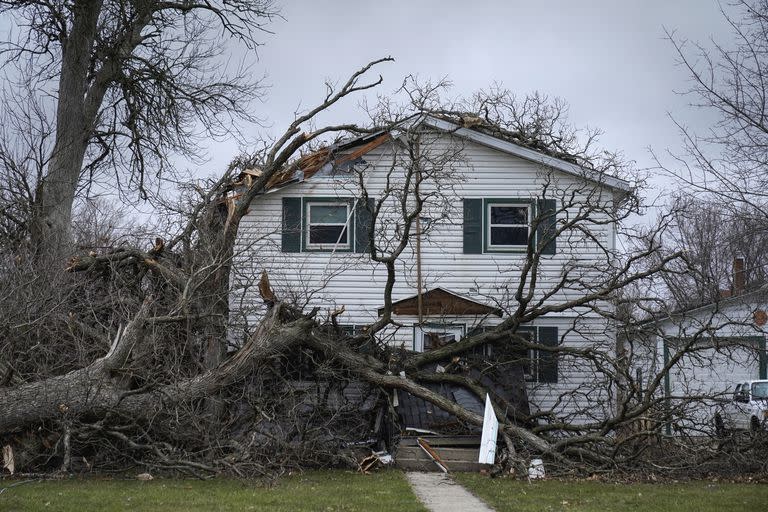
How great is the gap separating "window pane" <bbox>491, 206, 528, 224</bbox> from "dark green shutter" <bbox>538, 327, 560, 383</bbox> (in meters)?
2.34

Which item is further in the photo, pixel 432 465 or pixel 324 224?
pixel 324 224

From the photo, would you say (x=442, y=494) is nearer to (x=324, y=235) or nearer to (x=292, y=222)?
(x=324, y=235)

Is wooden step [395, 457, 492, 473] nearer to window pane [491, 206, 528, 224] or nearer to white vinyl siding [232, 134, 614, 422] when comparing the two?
white vinyl siding [232, 134, 614, 422]

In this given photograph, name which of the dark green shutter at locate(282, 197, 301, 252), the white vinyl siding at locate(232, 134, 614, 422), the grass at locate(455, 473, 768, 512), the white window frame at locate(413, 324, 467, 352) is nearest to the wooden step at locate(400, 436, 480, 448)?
the grass at locate(455, 473, 768, 512)

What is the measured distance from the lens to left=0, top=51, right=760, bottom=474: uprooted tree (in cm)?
1193

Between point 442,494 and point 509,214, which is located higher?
point 509,214

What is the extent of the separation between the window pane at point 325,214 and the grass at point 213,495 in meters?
7.79

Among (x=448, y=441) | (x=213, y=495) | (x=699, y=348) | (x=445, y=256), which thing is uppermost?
(x=445, y=256)

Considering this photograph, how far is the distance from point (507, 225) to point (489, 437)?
670 cm

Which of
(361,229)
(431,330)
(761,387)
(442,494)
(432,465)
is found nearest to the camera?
(442,494)

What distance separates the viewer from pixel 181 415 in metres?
12.0

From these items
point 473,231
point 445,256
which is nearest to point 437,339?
point 445,256

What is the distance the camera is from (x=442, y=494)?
10781mm

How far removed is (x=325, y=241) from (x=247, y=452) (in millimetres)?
7654
